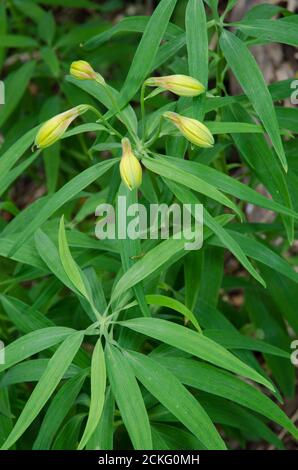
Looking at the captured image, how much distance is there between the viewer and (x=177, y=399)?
1.00 metres

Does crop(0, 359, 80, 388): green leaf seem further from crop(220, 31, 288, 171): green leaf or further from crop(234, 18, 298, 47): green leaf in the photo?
crop(234, 18, 298, 47): green leaf

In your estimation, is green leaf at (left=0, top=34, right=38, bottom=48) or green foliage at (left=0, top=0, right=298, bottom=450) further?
green leaf at (left=0, top=34, right=38, bottom=48)

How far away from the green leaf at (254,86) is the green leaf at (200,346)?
278 millimetres

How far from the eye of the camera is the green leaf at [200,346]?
38.4 inches

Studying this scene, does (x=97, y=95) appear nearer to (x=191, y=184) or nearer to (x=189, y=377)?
(x=191, y=184)

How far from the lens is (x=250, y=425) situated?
1471mm

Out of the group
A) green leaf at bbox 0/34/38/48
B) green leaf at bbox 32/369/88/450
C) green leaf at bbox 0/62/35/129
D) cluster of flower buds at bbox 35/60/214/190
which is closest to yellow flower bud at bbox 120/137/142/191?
cluster of flower buds at bbox 35/60/214/190

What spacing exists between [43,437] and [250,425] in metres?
0.49

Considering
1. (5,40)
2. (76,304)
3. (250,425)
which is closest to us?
(250,425)

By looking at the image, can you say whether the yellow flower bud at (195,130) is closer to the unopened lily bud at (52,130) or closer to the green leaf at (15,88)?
the unopened lily bud at (52,130)

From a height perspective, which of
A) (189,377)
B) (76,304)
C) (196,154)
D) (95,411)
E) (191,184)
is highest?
(196,154)

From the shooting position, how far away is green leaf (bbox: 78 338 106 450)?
92cm

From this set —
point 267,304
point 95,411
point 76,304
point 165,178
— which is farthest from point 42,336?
point 267,304

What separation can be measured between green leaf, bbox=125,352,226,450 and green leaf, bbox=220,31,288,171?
0.34 meters
